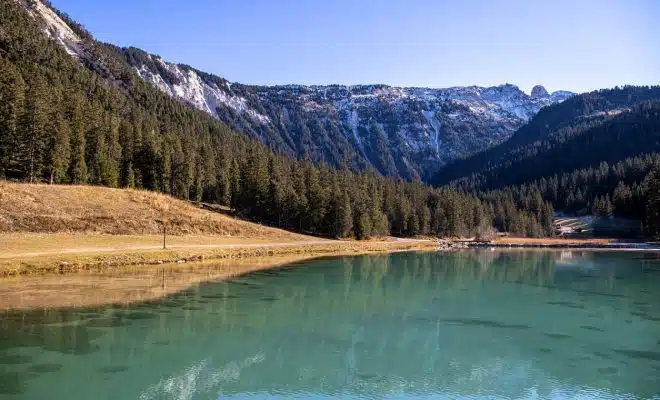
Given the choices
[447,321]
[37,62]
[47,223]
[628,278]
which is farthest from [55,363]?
[37,62]

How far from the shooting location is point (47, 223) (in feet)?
201

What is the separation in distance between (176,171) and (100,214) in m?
36.0

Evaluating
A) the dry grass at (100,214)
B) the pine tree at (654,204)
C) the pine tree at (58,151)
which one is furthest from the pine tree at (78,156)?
the pine tree at (654,204)

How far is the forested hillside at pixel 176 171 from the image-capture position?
7819 centimetres

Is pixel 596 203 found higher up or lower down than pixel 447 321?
higher up

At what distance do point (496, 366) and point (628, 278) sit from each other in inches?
1611

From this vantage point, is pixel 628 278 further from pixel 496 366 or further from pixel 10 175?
pixel 10 175

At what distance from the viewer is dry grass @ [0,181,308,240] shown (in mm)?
60875

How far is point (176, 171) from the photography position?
340 ft

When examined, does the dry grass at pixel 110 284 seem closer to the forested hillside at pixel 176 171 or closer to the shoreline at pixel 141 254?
the shoreline at pixel 141 254

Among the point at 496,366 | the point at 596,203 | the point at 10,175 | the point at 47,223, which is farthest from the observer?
the point at 596,203

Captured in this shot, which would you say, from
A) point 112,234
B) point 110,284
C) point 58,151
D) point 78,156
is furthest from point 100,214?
point 110,284

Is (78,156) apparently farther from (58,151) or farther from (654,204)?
(654,204)

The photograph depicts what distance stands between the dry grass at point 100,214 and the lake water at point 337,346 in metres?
29.7
